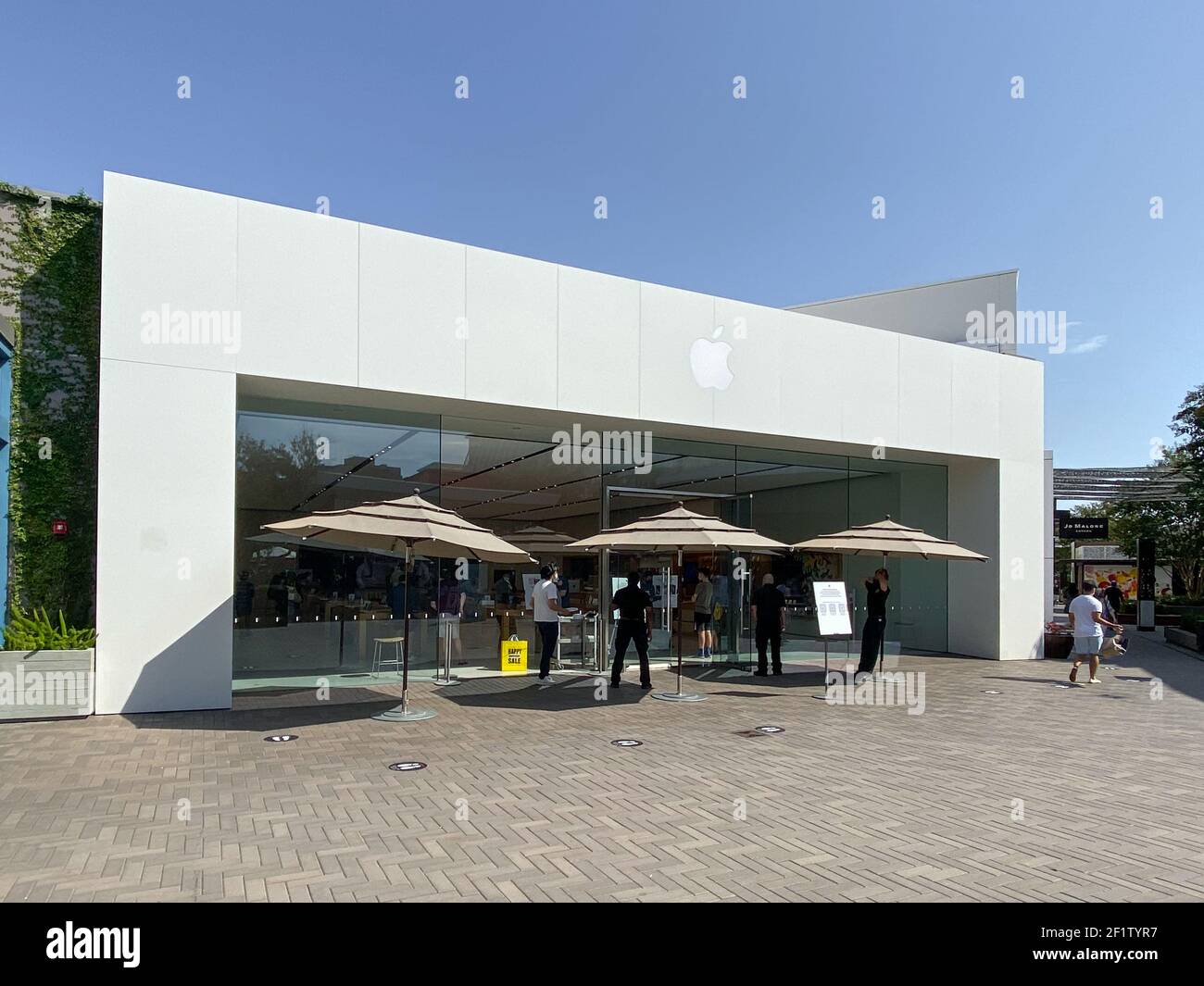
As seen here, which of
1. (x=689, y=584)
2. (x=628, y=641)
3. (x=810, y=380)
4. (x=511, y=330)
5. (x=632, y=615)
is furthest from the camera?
(x=689, y=584)

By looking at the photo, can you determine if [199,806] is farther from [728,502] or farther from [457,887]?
[728,502]

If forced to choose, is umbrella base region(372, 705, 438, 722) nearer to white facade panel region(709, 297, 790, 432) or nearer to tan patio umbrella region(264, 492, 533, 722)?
tan patio umbrella region(264, 492, 533, 722)

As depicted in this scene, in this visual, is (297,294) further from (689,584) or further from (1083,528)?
(1083,528)

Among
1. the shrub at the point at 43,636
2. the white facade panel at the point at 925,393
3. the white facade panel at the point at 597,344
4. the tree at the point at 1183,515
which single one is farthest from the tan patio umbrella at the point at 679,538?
the tree at the point at 1183,515

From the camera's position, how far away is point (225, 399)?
10125 millimetres

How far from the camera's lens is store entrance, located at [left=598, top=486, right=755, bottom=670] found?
574 inches

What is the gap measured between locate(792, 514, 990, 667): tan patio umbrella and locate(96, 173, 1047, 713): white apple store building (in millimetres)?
2441

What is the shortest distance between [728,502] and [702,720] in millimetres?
6638

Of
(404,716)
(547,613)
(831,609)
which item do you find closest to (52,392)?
(404,716)

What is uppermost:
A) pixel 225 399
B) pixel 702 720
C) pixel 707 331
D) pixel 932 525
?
pixel 707 331

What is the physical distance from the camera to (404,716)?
9477 millimetres

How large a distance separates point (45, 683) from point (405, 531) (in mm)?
4262
